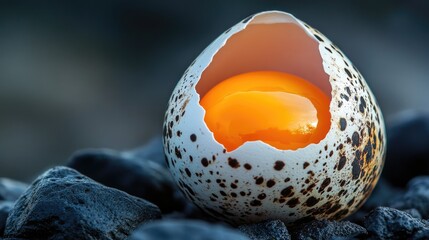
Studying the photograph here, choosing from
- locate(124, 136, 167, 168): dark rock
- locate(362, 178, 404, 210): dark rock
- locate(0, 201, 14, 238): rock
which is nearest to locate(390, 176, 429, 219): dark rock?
locate(362, 178, 404, 210): dark rock

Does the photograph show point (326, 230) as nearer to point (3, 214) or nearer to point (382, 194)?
point (3, 214)

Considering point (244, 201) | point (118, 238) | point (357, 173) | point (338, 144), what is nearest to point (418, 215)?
point (357, 173)

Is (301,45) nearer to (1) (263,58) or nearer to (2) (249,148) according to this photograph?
(1) (263,58)

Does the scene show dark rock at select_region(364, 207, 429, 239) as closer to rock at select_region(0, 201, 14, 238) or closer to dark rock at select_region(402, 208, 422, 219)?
dark rock at select_region(402, 208, 422, 219)

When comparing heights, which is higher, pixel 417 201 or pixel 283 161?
pixel 417 201

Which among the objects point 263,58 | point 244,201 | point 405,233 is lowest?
point 405,233

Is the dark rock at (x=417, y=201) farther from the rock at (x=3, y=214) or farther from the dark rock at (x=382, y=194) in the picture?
the rock at (x=3, y=214)

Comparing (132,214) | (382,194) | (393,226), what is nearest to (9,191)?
(132,214)
